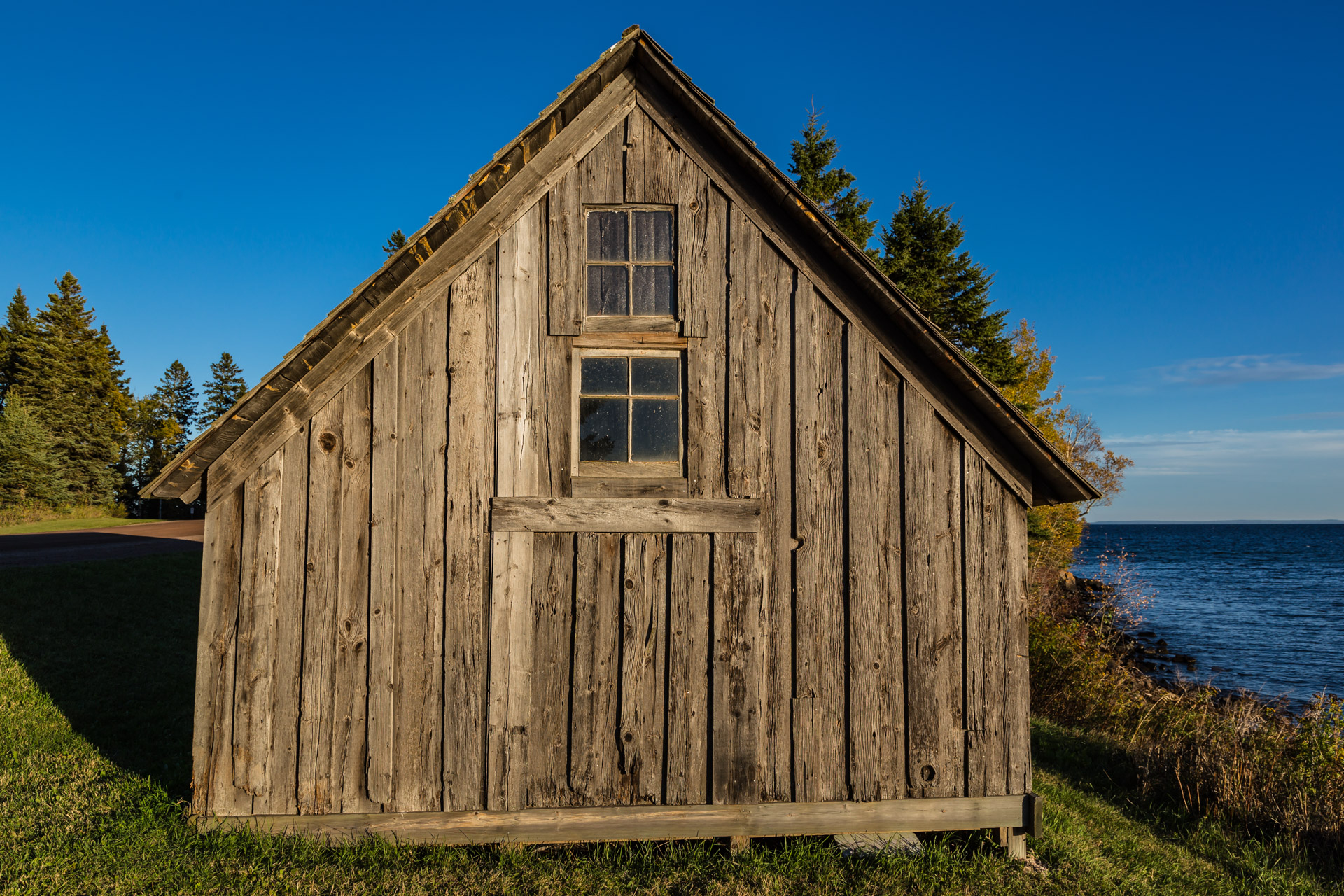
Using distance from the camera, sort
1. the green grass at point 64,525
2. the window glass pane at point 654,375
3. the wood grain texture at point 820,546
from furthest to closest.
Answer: the green grass at point 64,525
the window glass pane at point 654,375
the wood grain texture at point 820,546

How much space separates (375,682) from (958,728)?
4.72 metres

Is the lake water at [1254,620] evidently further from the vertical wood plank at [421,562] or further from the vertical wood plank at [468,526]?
the vertical wood plank at [421,562]

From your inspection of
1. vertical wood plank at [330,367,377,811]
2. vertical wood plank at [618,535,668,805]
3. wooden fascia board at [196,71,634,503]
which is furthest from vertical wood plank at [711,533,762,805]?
wooden fascia board at [196,71,634,503]

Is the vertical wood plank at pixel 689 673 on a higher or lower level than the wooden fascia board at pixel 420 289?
lower

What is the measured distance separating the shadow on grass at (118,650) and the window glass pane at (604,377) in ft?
16.4

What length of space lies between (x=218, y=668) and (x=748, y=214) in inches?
219

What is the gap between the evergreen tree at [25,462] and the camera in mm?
31062

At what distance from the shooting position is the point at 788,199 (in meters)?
4.95

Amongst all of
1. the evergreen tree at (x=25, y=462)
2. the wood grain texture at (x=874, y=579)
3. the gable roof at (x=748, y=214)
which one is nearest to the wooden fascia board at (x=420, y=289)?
the gable roof at (x=748, y=214)

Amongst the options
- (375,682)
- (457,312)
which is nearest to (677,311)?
(457,312)

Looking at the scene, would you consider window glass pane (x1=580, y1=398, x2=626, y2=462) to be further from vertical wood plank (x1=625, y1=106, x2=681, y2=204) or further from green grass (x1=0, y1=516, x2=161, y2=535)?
Result: green grass (x1=0, y1=516, x2=161, y2=535)

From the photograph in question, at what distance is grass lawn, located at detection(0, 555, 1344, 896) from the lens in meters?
4.29

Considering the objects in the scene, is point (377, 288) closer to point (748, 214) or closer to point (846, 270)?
point (748, 214)

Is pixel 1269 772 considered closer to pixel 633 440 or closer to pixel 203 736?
pixel 633 440
